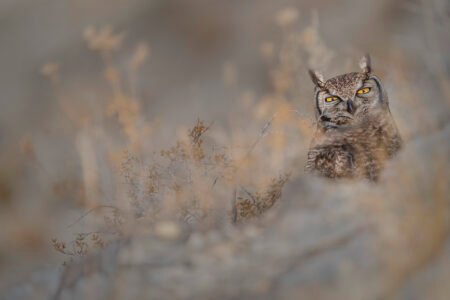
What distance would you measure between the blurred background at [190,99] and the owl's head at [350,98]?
14 cm

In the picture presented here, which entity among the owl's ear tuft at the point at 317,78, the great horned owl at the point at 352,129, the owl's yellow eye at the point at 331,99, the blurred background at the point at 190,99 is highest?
the blurred background at the point at 190,99

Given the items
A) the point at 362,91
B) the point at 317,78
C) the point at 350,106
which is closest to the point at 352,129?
the point at 350,106

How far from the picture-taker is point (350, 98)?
602 centimetres

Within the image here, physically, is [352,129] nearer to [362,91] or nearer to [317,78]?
[362,91]

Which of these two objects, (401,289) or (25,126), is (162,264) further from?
(25,126)

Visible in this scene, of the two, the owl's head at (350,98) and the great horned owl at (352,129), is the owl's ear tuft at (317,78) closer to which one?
the great horned owl at (352,129)

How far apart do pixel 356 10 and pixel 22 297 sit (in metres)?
10.1

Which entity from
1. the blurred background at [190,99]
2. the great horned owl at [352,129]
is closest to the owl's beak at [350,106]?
the great horned owl at [352,129]

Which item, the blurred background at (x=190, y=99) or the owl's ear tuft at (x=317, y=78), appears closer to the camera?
the blurred background at (x=190, y=99)

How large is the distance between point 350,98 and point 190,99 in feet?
24.2

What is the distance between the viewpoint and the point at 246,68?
46.6 ft

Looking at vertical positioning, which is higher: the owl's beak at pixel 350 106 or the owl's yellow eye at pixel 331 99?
the owl's yellow eye at pixel 331 99

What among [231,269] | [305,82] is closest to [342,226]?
[231,269]

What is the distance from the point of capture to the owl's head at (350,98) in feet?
19.6
